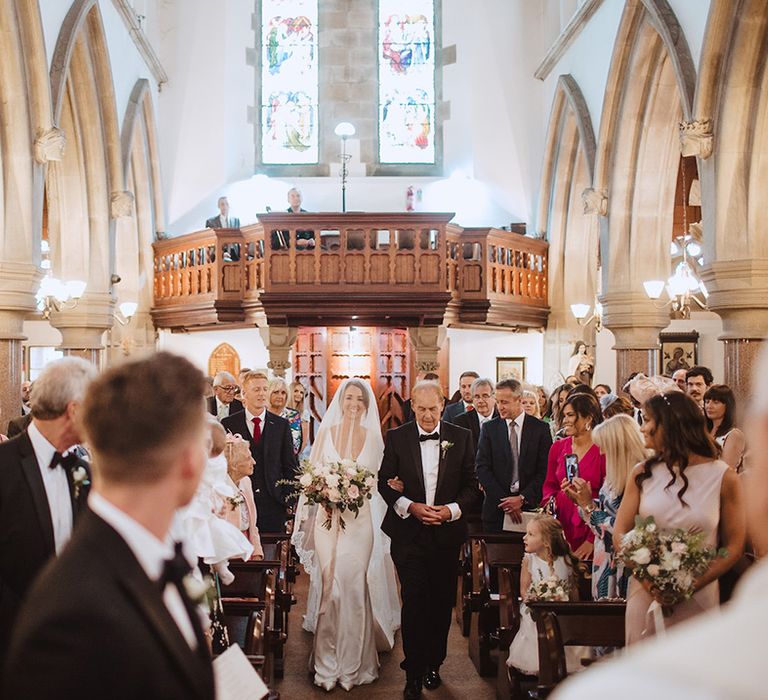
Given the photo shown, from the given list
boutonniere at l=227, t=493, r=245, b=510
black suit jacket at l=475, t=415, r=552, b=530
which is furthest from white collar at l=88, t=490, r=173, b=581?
black suit jacket at l=475, t=415, r=552, b=530

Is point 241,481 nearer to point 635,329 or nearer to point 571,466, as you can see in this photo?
point 571,466

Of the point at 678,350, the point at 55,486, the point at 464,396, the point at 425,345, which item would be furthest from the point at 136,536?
the point at 678,350

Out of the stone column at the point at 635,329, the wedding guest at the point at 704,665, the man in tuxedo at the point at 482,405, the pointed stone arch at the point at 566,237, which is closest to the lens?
the wedding guest at the point at 704,665

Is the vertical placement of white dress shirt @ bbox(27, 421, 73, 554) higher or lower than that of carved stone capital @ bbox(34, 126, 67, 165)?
lower

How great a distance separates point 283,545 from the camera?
627cm

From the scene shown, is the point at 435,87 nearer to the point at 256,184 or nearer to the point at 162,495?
the point at 256,184

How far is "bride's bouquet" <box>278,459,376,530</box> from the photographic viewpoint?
5.77 m

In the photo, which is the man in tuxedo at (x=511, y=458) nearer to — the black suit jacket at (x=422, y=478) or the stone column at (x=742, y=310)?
the black suit jacket at (x=422, y=478)

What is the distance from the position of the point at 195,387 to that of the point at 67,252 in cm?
1206

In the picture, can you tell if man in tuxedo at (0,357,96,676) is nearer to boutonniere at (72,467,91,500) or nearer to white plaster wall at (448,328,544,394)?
boutonniere at (72,467,91,500)

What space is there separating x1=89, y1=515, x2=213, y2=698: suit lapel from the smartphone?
4553 millimetres

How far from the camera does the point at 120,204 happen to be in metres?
13.3

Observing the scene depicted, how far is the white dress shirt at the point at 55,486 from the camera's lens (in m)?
3.07

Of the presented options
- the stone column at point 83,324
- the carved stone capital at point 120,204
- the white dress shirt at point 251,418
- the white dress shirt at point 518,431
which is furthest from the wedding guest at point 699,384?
the carved stone capital at point 120,204
